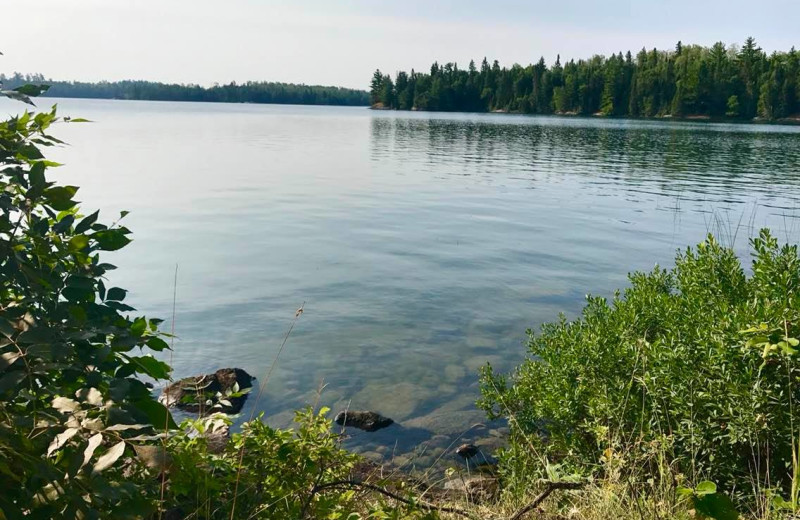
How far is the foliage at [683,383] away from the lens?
15.3 feet

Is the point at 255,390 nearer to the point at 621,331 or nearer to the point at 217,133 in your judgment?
the point at 621,331

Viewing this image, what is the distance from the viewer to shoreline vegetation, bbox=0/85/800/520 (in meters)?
2.07

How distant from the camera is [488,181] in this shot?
1414 inches

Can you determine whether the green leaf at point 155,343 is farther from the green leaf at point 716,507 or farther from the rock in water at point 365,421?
the rock in water at point 365,421

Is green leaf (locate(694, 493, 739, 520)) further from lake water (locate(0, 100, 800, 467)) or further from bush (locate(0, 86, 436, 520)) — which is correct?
lake water (locate(0, 100, 800, 467))

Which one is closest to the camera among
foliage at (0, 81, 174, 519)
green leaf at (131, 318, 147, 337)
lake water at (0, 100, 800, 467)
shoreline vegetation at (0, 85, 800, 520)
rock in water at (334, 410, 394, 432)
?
foliage at (0, 81, 174, 519)

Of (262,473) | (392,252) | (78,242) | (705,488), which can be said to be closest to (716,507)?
(705,488)

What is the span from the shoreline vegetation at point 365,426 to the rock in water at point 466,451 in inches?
18.9

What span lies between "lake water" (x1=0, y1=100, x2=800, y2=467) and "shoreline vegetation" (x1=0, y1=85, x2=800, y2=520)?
131 cm

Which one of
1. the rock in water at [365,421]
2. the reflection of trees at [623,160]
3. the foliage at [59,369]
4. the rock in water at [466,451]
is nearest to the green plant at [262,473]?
the foliage at [59,369]

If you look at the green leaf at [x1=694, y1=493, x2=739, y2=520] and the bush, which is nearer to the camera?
the bush

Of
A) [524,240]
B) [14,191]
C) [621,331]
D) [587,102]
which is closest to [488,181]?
[524,240]

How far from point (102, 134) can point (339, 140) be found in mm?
22921

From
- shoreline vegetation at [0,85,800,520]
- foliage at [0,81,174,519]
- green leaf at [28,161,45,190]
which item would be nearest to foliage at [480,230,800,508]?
shoreline vegetation at [0,85,800,520]
